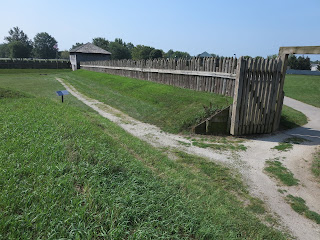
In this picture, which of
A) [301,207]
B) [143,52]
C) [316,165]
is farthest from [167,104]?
[143,52]

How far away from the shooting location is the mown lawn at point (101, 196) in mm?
2627

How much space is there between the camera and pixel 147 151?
6559 millimetres

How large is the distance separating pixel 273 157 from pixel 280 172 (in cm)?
99

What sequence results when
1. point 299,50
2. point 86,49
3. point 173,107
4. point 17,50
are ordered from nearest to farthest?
1. point 299,50
2. point 173,107
3. point 86,49
4. point 17,50

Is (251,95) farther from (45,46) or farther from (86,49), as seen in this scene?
(45,46)

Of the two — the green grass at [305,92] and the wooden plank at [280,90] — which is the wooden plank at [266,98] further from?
the green grass at [305,92]

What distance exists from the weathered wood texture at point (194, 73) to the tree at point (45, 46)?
137m

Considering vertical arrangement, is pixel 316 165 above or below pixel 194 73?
below

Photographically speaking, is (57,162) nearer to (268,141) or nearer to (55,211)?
(55,211)

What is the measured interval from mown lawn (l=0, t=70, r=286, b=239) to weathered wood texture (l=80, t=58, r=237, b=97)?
18.3 ft

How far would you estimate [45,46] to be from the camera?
492 ft

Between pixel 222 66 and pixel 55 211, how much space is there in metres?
9.15

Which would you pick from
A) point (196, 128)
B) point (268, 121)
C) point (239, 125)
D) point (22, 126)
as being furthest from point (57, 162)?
point (268, 121)

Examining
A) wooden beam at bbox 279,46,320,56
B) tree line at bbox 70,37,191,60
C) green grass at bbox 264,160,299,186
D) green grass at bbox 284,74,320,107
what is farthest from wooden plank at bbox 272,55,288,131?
tree line at bbox 70,37,191,60
